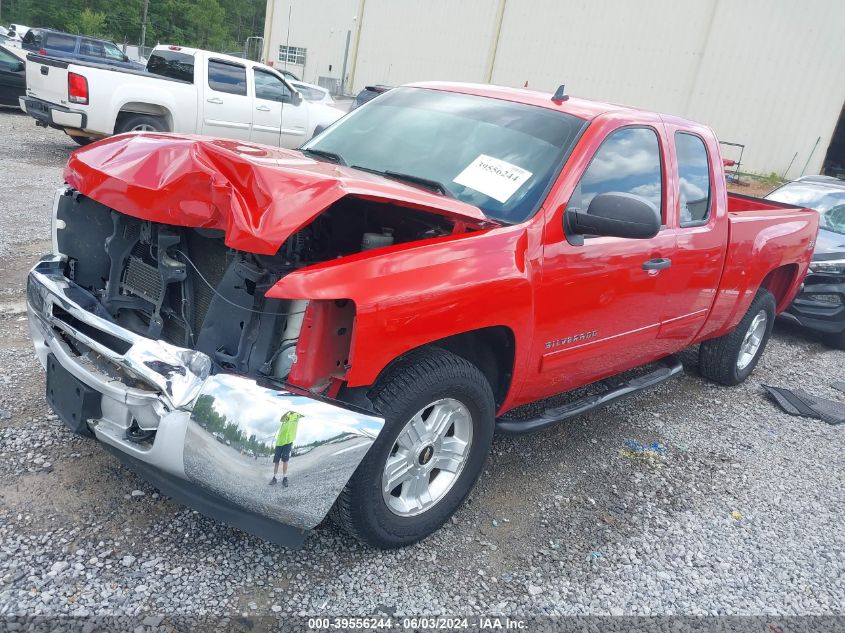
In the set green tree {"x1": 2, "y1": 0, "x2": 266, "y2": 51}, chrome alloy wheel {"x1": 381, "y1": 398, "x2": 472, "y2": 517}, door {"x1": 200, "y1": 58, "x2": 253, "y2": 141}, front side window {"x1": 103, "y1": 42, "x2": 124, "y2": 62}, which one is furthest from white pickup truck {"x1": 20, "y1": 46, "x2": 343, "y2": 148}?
green tree {"x1": 2, "y1": 0, "x2": 266, "y2": 51}

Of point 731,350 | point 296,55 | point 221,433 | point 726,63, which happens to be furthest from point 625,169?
point 296,55

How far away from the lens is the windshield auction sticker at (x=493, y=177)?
3.25 meters

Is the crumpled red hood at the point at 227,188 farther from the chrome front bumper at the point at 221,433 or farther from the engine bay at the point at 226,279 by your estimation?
the chrome front bumper at the point at 221,433

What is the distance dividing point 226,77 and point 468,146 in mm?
8932

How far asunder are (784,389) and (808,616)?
3090 mm

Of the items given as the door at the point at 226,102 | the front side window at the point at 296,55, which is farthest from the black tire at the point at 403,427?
the front side window at the point at 296,55

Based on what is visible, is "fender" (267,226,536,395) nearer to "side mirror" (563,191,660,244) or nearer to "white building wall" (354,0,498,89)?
"side mirror" (563,191,660,244)

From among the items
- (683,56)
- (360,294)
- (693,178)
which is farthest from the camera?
(683,56)

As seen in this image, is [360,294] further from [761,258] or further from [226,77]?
[226,77]

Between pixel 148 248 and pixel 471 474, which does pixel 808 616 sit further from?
pixel 148 248

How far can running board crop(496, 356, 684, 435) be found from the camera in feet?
10.9

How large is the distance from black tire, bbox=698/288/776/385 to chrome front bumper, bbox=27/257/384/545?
3.81m

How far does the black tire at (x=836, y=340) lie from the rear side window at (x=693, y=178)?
3.87 m

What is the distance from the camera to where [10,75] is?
602 inches
